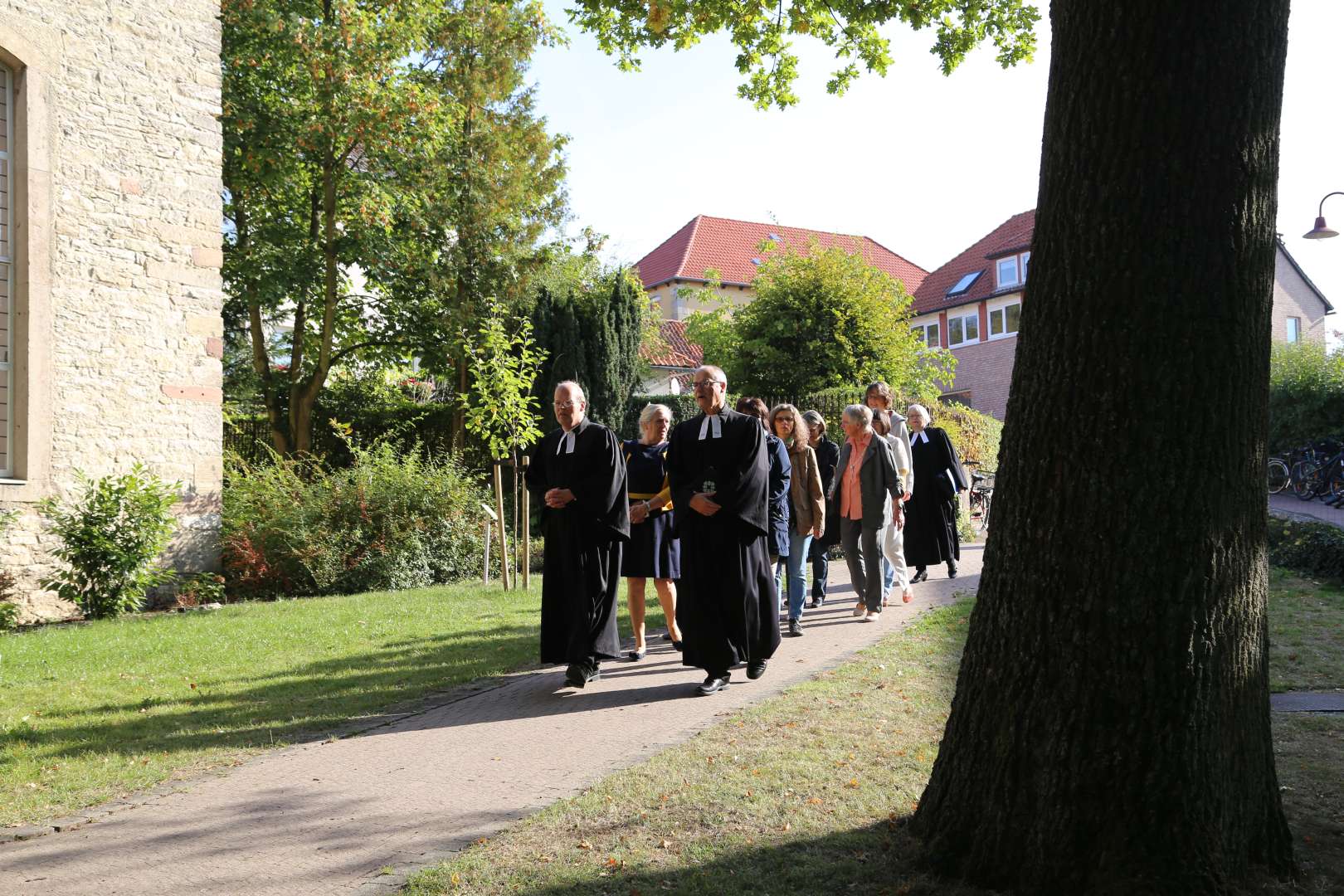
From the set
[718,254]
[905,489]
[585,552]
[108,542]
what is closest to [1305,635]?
[905,489]

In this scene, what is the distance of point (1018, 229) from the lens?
46.0 m

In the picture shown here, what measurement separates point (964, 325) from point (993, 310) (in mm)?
1908

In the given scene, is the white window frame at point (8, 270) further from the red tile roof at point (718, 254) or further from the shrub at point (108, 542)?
the red tile roof at point (718, 254)

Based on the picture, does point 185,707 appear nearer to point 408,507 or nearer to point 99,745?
point 99,745

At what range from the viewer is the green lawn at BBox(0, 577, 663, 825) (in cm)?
552

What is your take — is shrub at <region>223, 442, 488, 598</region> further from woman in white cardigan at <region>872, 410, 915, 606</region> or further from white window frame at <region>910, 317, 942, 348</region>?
white window frame at <region>910, 317, 942, 348</region>

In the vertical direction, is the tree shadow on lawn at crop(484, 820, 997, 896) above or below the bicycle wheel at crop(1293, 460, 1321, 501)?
below

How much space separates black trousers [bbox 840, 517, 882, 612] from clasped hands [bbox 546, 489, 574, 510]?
3828 mm

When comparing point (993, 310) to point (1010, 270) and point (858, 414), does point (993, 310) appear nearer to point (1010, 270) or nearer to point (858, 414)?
point (1010, 270)

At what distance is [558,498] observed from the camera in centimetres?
727

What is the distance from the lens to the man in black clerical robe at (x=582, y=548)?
7.23 metres

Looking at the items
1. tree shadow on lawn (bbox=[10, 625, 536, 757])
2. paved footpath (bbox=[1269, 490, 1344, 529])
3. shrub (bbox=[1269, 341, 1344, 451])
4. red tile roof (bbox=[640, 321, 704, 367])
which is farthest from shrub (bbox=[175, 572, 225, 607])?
red tile roof (bbox=[640, 321, 704, 367])

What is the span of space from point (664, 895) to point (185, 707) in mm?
4500

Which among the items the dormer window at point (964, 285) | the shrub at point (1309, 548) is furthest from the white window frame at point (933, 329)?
the shrub at point (1309, 548)
